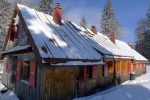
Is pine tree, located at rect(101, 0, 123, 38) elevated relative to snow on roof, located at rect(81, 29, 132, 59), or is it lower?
elevated

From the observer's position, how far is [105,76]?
1688 cm

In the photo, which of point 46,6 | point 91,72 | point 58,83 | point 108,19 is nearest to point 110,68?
point 91,72

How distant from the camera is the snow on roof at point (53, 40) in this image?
11.5m

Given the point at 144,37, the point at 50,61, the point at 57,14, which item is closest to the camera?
the point at 50,61

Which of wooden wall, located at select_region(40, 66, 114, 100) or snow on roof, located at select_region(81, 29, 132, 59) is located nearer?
wooden wall, located at select_region(40, 66, 114, 100)

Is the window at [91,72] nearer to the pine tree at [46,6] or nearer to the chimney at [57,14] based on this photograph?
the chimney at [57,14]

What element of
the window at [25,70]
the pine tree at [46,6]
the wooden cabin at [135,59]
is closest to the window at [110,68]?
the wooden cabin at [135,59]

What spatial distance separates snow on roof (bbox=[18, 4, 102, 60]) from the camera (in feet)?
37.6

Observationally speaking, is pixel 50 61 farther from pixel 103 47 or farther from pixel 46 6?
pixel 46 6

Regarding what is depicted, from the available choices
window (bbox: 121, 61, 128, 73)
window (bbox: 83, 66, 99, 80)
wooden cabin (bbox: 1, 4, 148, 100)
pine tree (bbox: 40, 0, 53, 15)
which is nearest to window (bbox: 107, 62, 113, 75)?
wooden cabin (bbox: 1, 4, 148, 100)

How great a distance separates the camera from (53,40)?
12.6 m

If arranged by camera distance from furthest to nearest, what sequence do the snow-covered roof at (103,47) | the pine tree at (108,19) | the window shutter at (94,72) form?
the pine tree at (108,19) → the snow-covered roof at (103,47) → the window shutter at (94,72)

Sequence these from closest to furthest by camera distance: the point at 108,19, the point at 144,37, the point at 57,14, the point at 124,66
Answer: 1. the point at 57,14
2. the point at 124,66
3. the point at 108,19
4. the point at 144,37

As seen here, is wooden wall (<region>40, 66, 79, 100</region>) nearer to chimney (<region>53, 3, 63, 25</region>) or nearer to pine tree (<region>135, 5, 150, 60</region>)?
chimney (<region>53, 3, 63, 25</region>)
